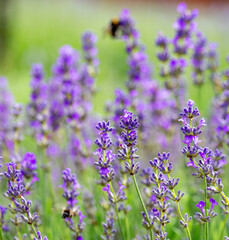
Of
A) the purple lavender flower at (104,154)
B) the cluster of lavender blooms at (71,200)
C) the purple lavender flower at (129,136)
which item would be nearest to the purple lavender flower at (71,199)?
the cluster of lavender blooms at (71,200)

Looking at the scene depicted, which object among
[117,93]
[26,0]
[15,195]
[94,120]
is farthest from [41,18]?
[15,195]

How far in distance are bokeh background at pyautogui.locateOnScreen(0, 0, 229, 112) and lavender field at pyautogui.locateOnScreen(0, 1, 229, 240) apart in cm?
310

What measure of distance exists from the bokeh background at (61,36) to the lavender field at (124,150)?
10.2ft

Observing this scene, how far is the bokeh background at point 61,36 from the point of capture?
28.5 ft

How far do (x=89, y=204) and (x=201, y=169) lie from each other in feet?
3.75

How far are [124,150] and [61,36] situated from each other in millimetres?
10964

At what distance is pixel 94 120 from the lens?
3.93 m

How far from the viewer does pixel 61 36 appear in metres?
12.2

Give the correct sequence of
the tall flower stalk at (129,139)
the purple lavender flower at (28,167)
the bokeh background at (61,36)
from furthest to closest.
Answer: the bokeh background at (61,36), the purple lavender flower at (28,167), the tall flower stalk at (129,139)

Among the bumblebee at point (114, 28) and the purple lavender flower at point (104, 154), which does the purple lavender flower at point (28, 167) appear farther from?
the bumblebee at point (114, 28)

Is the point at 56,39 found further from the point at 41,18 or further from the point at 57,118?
the point at 57,118

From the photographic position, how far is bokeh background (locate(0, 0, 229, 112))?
28.5ft

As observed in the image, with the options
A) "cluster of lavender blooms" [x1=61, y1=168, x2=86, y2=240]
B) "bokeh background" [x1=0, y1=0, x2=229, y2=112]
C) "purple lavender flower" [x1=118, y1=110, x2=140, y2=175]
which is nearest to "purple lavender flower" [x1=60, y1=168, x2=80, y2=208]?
"cluster of lavender blooms" [x1=61, y1=168, x2=86, y2=240]

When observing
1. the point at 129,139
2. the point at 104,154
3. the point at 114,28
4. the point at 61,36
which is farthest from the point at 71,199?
the point at 61,36
